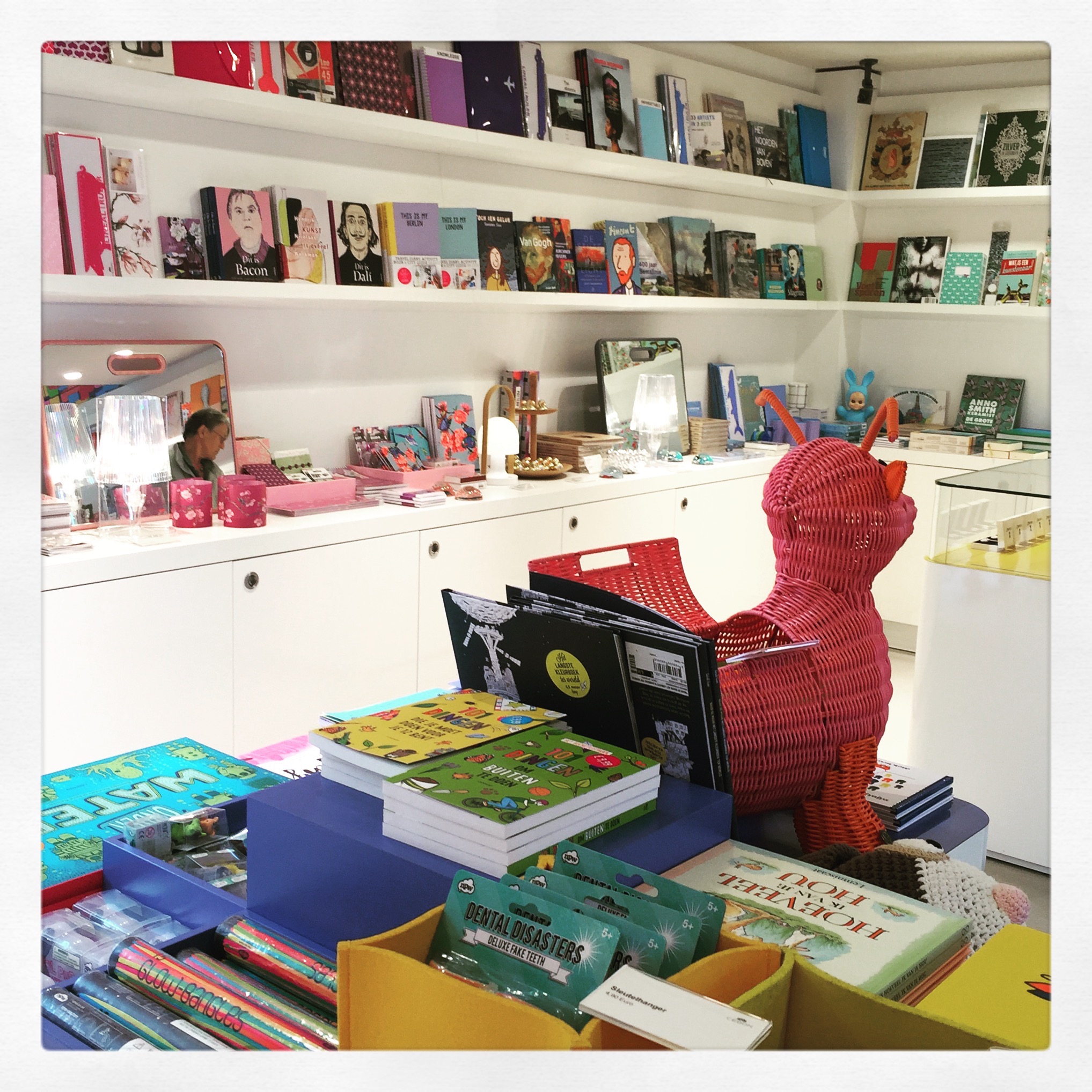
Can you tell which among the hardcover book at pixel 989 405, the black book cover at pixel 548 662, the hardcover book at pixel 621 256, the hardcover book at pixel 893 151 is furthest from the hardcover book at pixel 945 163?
the black book cover at pixel 548 662

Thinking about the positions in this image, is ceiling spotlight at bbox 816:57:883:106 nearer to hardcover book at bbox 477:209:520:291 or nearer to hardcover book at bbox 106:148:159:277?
hardcover book at bbox 477:209:520:291

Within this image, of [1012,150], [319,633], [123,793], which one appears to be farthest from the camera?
[1012,150]

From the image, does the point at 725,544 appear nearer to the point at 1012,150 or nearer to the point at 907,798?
the point at 1012,150

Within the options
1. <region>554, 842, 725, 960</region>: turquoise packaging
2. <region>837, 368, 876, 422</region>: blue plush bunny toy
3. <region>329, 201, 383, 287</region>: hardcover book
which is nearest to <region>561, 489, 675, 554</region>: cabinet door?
<region>329, 201, 383, 287</region>: hardcover book

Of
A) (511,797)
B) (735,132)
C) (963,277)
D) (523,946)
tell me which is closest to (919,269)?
(963,277)

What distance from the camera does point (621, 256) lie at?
4.12 m

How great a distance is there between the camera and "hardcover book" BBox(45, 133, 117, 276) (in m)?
2.54

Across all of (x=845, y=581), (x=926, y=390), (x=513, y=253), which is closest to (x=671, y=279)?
(x=513, y=253)

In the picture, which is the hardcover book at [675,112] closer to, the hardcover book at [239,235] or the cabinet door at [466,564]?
the cabinet door at [466,564]

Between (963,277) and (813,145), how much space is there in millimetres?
859

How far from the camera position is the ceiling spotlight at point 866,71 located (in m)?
4.89

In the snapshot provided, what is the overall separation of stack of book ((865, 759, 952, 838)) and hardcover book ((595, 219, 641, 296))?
2651mm
